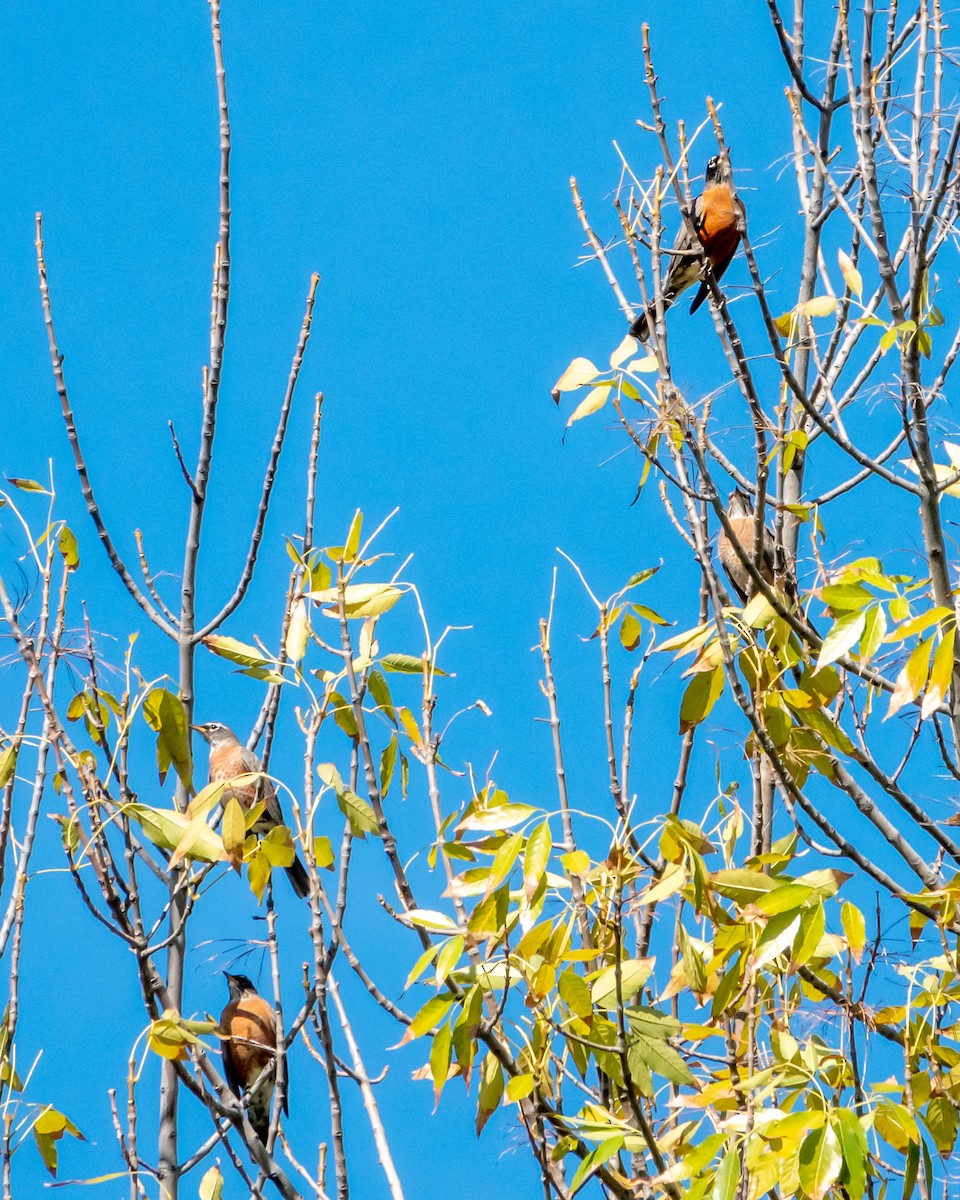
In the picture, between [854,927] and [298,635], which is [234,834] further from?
[854,927]

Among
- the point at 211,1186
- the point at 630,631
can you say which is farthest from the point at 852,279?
the point at 211,1186

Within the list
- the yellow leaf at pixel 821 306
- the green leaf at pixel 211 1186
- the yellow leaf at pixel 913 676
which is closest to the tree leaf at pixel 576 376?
the yellow leaf at pixel 821 306

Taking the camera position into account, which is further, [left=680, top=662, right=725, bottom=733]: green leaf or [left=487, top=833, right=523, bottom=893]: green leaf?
[left=680, top=662, right=725, bottom=733]: green leaf

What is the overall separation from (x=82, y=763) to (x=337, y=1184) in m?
1.07

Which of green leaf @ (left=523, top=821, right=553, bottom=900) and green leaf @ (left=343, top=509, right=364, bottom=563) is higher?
green leaf @ (left=343, top=509, right=364, bottom=563)

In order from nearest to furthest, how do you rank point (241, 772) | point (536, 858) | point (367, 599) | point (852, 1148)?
point (852, 1148) → point (536, 858) → point (367, 599) → point (241, 772)

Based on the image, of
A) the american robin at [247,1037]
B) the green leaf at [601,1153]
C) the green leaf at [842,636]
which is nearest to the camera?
the green leaf at [601,1153]

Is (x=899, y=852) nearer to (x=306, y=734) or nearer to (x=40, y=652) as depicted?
(x=306, y=734)

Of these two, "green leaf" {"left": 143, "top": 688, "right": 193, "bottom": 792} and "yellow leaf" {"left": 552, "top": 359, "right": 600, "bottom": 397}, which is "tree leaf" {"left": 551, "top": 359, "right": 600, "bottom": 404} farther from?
"green leaf" {"left": 143, "top": 688, "right": 193, "bottom": 792}

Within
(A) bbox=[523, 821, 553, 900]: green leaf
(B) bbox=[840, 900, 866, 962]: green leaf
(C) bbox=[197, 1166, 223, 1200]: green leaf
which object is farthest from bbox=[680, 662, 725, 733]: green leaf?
(C) bbox=[197, 1166, 223, 1200]: green leaf

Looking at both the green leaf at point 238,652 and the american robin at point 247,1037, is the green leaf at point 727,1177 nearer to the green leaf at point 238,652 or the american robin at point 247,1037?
the green leaf at point 238,652

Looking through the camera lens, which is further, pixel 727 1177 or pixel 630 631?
pixel 630 631

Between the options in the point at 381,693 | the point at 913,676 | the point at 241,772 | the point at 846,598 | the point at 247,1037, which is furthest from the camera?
the point at 241,772

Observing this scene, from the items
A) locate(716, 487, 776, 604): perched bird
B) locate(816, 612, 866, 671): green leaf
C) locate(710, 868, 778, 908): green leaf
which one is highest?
locate(716, 487, 776, 604): perched bird
